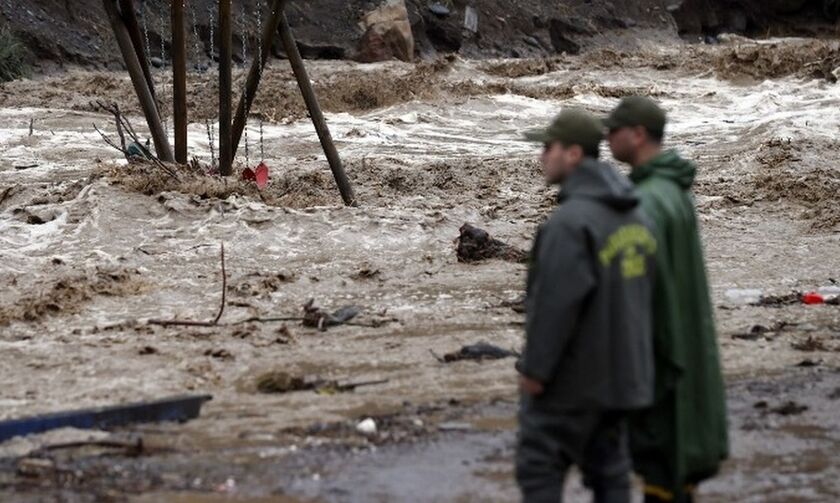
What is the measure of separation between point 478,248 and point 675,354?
668 centimetres

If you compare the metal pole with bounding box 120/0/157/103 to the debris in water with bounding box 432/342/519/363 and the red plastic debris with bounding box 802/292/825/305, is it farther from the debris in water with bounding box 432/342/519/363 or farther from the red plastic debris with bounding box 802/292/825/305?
the red plastic debris with bounding box 802/292/825/305

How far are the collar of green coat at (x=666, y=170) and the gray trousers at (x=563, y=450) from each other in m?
0.81

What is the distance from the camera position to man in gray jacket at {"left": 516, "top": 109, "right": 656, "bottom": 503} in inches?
176

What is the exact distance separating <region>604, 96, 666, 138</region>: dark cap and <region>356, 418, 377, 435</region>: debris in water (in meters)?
2.28

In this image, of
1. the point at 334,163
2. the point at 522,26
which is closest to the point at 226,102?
the point at 334,163

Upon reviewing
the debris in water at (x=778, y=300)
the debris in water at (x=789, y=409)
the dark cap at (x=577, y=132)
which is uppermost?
the dark cap at (x=577, y=132)

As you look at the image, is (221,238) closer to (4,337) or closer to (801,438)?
(4,337)

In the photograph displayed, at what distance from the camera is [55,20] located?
89.9 ft

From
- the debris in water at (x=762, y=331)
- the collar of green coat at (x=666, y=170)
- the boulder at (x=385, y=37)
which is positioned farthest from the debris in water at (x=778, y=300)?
the boulder at (x=385, y=37)

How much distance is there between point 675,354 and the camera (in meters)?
4.74

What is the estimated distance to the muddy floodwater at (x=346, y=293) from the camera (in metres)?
6.29

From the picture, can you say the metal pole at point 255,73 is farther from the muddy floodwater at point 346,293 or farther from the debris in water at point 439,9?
the debris in water at point 439,9

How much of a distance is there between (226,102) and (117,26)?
112 cm

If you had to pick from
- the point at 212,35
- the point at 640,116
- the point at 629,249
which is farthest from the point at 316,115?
the point at 212,35
